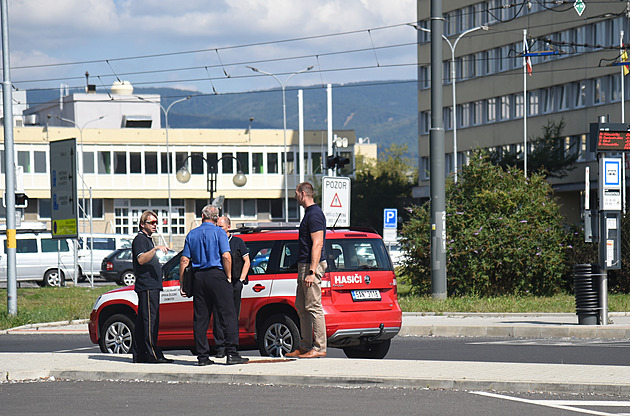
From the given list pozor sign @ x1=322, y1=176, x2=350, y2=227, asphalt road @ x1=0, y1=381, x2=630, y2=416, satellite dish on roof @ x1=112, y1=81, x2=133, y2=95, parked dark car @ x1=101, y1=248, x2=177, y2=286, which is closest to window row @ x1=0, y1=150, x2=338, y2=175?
satellite dish on roof @ x1=112, y1=81, x2=133, y2=95

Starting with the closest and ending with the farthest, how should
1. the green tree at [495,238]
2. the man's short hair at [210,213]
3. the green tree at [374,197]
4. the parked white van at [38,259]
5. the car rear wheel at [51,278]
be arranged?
the man's short hair at [210,213] < the green tree at [495,238] < the parked white van at [38,259] < the car rear wheel at [51,278] < the green tree at [374,197]

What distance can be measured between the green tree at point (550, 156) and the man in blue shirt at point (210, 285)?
46.6 meters

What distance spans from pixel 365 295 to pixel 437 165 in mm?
10620

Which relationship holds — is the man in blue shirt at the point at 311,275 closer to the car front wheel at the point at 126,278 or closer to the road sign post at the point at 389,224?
the road sign post at the point at 389,224

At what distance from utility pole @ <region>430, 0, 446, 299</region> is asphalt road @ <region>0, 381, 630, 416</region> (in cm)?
1290

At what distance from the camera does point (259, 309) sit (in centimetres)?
1323

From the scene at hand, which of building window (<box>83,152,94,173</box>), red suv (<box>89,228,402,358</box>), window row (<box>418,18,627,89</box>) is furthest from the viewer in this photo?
building window (<box>83,152,94,173</box>)

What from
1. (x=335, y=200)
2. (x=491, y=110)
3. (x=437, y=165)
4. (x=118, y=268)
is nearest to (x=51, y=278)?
(x=118, y=268)

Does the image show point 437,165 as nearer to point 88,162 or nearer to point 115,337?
point 115,337

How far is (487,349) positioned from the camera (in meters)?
15.3

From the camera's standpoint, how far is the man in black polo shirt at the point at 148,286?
1214 cm

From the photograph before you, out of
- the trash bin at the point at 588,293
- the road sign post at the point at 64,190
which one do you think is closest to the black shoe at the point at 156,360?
the trash bin at the point at 588,293

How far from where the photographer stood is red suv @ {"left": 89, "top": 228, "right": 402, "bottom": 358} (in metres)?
13.0

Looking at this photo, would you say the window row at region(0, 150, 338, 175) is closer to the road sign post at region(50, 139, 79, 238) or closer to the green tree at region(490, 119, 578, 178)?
the green tree at region(490, 119, 578, 178)
